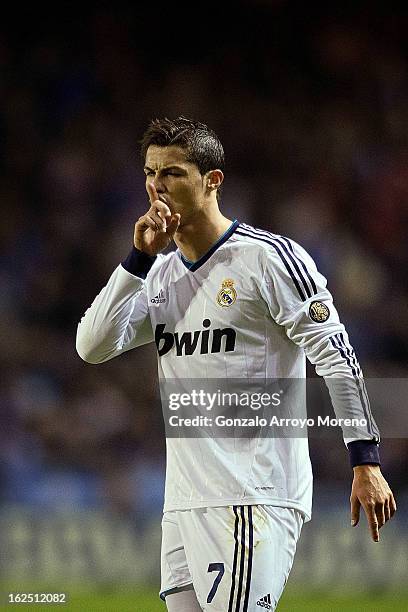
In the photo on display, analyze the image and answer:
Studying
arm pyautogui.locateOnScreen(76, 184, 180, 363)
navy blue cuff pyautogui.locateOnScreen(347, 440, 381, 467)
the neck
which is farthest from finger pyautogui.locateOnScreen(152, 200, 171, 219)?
navy blue cuff pyautogui.locateOnScreen(347, 440, 381, 467)

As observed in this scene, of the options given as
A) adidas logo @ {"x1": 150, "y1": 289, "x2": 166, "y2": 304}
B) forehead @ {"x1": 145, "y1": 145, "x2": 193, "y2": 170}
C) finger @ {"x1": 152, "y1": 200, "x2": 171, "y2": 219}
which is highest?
forehead @ {"x1": 145, "y1": 145, "x2": 193, "y2": 170}

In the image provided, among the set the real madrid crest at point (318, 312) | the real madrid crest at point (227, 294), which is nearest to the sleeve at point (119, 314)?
the real madrid crest at point (227, 294)

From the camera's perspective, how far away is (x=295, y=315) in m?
2.66

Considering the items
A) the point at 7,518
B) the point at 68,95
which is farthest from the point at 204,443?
the point at 68,95

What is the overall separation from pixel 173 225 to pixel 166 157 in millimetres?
219

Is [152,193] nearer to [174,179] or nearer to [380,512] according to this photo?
[174,179]

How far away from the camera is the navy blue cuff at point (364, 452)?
254 centimetres

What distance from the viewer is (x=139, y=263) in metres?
2.86

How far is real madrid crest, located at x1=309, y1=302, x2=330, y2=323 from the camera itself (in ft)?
8.73

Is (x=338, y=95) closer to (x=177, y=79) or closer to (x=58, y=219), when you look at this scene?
(x=177, y=79)

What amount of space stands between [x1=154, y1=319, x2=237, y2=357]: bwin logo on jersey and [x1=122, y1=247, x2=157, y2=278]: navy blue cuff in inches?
8.0

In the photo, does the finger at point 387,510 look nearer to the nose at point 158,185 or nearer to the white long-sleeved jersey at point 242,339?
the white long-sleeved jersey at point 242,339

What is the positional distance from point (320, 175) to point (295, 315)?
11.2 ft

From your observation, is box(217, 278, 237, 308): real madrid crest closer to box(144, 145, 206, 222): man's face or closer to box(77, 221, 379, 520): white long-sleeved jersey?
box(77, 221, 379, 520): white long-sleeved jersey
